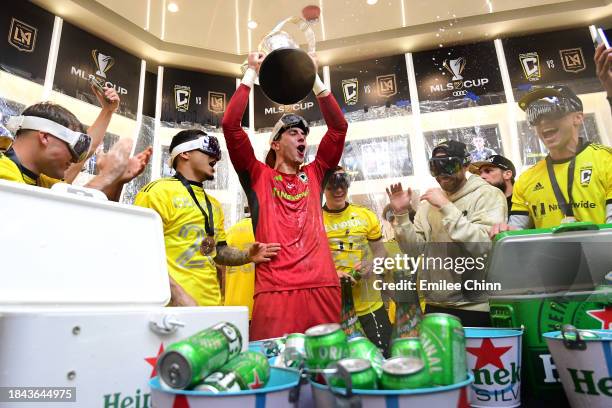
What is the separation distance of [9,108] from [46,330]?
2005mm

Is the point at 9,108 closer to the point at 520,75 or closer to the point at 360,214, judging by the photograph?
the point at 360,214

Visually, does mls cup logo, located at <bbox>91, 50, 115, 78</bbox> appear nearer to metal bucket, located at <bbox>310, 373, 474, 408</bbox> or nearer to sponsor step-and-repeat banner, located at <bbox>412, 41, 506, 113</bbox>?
sponsor step-and-repeat banner, located at <bbox>412, 41, 506, 113</bbox>

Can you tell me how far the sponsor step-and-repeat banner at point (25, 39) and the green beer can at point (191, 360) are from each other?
2258mm

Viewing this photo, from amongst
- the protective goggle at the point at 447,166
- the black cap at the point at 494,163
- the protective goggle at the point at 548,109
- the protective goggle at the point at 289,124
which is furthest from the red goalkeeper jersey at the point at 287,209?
the protective goggle at the point at 548,109

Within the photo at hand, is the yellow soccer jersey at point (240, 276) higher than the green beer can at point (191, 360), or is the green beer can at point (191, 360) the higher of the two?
the yellow soccer jersey at point (240, 276)

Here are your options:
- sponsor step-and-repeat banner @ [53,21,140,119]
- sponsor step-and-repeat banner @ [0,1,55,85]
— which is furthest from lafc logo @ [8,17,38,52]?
sponsor step-and-repeat banner @ [53,21,140,119]

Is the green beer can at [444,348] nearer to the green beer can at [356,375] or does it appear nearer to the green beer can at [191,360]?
the green beer can at [356,375]

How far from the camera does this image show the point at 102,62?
7.58 ft

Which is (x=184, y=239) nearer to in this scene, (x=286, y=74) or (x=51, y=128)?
(x=51, y=128)

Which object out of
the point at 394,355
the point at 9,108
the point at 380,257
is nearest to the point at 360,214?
the point at 380,257

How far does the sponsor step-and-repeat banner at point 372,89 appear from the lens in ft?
7.47

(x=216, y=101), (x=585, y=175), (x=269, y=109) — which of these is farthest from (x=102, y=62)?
(x=585, y=175)

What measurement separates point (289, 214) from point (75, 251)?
2.89 feet

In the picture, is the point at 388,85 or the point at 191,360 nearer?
the point at 191,360
